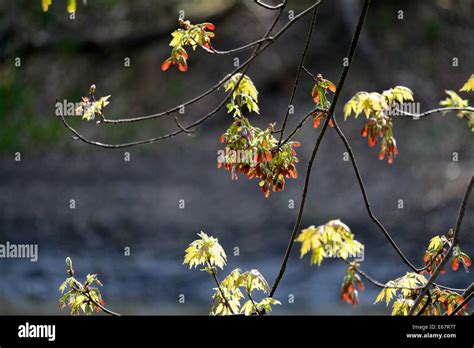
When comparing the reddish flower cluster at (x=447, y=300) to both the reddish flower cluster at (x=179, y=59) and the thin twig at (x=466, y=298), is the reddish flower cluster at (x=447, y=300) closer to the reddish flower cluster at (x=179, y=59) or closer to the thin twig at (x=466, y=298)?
the thin twig at (x=466, y=298)

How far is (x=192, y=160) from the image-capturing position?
15477 mm

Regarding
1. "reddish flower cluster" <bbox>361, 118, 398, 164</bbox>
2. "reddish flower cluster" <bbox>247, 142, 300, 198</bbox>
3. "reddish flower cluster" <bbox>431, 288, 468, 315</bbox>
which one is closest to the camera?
"reddish flower cluster" <bbox>361, 118, 398, 164</bbox>

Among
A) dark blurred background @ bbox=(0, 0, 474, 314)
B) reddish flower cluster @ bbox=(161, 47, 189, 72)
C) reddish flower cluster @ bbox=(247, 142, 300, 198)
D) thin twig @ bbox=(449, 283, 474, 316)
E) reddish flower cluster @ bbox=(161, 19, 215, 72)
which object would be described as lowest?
thin twig @ bbox=(449, 283, 474, 316)

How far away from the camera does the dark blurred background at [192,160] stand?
1202 centimetres

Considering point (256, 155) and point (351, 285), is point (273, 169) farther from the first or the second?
point (351, 285)

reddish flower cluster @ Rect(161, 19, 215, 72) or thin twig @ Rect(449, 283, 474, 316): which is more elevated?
reddish flower cluster @ Rect(161, 19, 215, 72)

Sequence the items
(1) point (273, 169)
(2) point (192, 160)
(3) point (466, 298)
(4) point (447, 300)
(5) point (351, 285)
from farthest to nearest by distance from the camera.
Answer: (2) point (192, 160)
(1) point (273, 169)
(4) point (447, 300)
(3) point (466, 298)
(5) point (351, 285)

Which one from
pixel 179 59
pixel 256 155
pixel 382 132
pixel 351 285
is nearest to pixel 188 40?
pixel 179 59

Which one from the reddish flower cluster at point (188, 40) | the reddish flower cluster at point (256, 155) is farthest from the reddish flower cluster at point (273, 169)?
Answer: the reddish flower cluster at point (188, 40)

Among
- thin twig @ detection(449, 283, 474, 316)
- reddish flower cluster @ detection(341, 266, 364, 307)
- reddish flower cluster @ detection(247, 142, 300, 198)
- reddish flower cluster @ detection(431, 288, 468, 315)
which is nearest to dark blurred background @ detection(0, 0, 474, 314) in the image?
reddish flower cluster @ detection(431, 288, 468, 315)

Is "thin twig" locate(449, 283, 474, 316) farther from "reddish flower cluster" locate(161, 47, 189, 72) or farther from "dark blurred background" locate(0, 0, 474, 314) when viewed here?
"dark blurred background" locate(0, 0, 474, 314)

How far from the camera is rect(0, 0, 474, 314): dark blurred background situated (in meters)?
12.0
